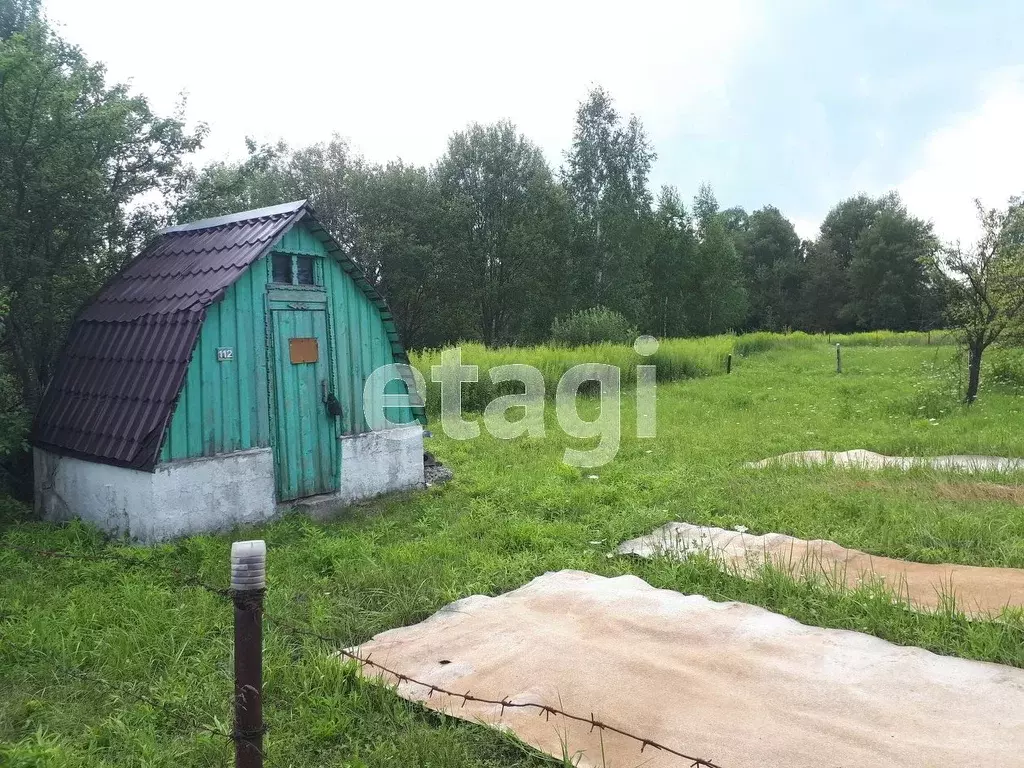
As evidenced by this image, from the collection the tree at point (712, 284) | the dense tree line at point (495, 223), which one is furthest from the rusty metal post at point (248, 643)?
the tree at point (712, 284)

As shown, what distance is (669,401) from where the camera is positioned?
16.5 m

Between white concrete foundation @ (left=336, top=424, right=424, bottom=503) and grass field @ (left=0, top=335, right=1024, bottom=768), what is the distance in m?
0.28

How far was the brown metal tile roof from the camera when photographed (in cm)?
674

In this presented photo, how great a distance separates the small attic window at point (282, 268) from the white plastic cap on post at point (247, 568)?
5580 millimetres

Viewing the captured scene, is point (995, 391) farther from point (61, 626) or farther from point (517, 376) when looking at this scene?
point (61, 626)

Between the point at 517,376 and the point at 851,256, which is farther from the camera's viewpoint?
the point at 851,256

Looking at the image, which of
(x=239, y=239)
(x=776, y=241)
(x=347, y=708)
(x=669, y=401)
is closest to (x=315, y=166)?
(x=669, y=401)

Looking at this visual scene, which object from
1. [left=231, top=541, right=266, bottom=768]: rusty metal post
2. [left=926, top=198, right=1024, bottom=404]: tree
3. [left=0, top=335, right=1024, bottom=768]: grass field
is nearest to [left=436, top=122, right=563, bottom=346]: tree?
[left=926, top=198, right=1024, bottom=404]: tree

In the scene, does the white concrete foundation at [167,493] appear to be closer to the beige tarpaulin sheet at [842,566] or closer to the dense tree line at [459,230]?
the dense tree line at [459,230]

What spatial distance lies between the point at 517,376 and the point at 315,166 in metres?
18.8

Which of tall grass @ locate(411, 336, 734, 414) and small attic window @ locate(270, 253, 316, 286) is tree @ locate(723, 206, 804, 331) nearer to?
tall grass @ locate(411, 336, 734, 414)

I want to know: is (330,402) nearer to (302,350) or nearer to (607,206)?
(302,350)

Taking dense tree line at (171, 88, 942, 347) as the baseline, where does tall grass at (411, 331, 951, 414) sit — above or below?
below

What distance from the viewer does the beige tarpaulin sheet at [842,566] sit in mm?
4762
